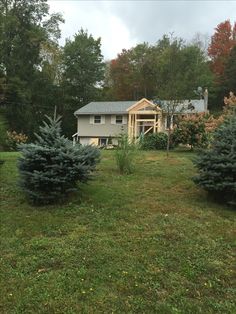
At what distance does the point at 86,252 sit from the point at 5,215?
211cm


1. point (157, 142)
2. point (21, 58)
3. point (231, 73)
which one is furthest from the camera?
point (231, 73)

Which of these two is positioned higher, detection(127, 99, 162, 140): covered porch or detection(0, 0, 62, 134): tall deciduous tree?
detection(0, 0, 62, 134): tall deciduous tree

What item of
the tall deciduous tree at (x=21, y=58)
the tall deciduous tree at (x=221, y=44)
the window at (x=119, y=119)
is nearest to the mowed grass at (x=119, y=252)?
the window at (x=119, y=119)

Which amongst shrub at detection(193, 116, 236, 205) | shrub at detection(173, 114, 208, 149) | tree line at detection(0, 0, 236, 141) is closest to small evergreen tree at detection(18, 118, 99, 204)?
shrub at detection(193, 116, 236, 205)

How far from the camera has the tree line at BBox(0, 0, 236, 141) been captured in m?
34.1

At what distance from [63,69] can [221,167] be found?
3696 cm

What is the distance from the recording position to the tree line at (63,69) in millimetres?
34094

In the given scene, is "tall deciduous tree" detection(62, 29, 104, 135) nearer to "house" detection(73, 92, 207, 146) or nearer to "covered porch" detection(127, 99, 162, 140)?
"house" detection(73, 92, 207, 146)

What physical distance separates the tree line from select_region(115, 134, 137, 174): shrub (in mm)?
18538

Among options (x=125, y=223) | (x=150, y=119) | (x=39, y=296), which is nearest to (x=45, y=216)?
(x=125, y=223)

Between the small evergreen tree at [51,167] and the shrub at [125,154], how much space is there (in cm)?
194

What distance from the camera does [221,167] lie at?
7.54 metres

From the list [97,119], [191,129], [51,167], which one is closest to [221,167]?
[51,167]

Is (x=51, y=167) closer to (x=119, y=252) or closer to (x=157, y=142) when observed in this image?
(x=119, y=252)
